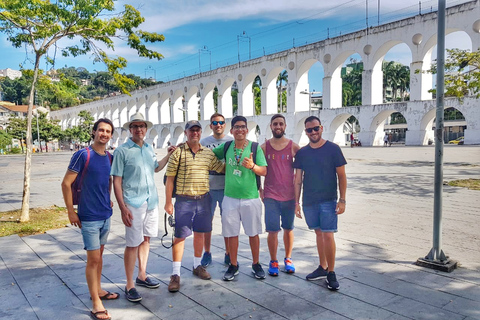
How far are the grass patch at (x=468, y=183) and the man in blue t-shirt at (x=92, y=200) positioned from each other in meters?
8.32

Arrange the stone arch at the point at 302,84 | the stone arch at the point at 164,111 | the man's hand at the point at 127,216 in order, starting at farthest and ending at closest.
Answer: the stone arch at the point at 164,111, the stone arch at the point at 302,84, the man's hand at the point at 127,216

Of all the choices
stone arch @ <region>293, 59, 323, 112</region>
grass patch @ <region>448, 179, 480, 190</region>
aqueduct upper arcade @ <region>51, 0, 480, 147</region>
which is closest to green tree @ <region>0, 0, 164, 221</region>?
grass patch @ <region>448, 179, 480, 190</region>

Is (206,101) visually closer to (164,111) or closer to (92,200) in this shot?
(164,111)

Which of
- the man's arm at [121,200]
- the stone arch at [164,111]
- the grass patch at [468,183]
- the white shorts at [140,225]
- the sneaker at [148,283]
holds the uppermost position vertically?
the stone arch at [164,111]

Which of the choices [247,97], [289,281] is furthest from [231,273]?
[247,97]

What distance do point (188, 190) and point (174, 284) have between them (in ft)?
2.79

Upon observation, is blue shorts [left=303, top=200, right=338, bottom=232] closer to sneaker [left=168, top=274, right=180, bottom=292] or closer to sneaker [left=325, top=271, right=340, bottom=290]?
sneaker [left=325, top=271, right=340, bottom=290]

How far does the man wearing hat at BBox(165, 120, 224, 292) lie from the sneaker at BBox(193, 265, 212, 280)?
29cm

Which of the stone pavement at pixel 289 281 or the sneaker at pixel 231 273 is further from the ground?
the sneaker at pixel 231 273

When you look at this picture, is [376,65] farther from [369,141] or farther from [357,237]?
[357,237]

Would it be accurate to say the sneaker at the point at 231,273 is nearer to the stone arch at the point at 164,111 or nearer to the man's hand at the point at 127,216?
the man's hand at the point at 127,216

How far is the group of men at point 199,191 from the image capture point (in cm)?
294

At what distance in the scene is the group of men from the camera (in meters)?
2.94

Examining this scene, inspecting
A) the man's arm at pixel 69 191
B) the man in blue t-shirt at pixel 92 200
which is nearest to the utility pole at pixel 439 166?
the man in blue t-shirt at pixel 92 200
